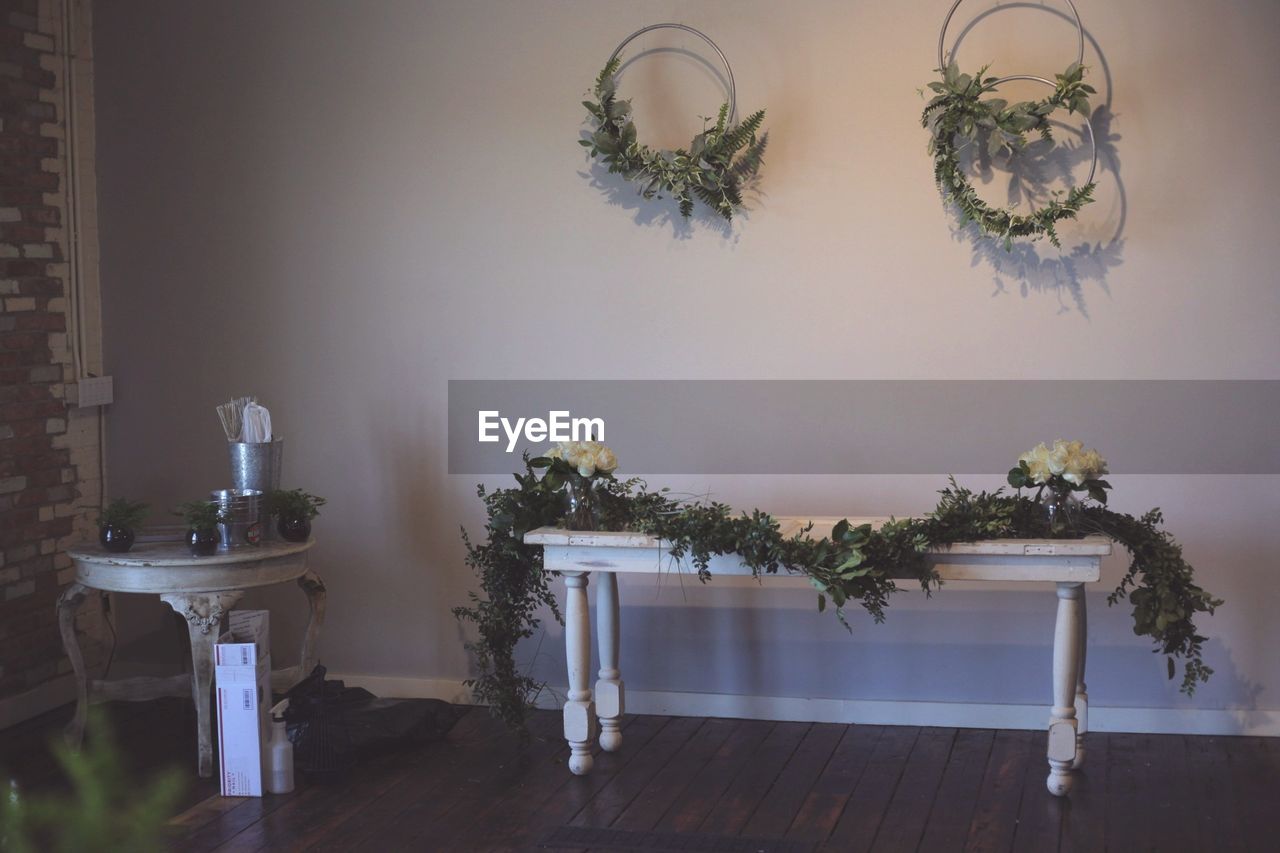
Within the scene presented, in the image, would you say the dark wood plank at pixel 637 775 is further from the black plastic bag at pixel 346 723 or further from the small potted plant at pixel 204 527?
the small potted plant at pixel 204 527

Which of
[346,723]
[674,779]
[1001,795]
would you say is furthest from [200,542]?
[1001,795]

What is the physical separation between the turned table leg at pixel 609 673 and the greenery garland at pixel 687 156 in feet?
4.40

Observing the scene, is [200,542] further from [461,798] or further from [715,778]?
[715,778]

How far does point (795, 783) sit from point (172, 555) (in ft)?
6.75

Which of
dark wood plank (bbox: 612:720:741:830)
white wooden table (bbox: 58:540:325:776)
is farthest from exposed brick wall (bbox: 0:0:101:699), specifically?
dark wood plank (bbox: 612:720:741:830)

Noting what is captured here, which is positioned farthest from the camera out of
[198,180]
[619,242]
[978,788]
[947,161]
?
[198,180]

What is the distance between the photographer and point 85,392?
479 cm

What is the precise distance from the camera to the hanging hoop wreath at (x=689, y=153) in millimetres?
4254

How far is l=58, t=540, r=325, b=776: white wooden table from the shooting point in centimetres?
382

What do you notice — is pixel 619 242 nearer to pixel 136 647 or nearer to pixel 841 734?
pixel 841 734

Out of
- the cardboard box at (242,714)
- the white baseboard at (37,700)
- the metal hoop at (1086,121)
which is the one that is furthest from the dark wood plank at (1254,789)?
the white baseboard at (37,700)

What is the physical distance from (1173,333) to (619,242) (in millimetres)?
1921

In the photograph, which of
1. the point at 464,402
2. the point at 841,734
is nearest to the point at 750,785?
the point at 841,734

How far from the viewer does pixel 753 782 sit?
12.6ft
